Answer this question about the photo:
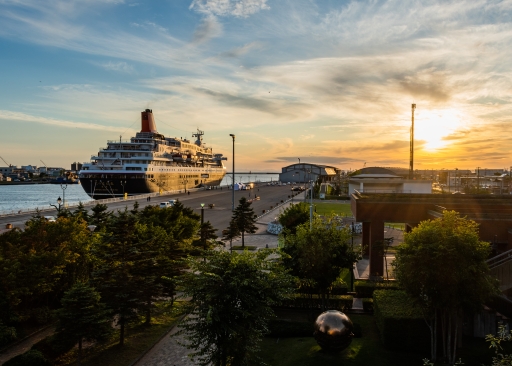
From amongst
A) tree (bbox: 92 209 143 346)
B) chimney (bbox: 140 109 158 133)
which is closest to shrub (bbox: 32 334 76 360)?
tree (bbox: 92 209 143 346)

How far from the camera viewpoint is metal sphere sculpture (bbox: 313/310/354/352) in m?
13.8

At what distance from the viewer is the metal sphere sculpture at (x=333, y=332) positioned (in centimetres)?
1380

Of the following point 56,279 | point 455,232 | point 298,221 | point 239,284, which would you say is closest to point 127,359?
point 56,279

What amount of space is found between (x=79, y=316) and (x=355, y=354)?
10.0 meters

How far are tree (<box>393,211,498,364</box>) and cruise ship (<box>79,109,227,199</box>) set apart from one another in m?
89.8

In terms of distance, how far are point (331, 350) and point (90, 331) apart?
8644 millimetres

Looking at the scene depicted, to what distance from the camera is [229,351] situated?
34.4 feet

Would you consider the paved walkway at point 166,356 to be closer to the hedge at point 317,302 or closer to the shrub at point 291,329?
the shrub at point 291,329

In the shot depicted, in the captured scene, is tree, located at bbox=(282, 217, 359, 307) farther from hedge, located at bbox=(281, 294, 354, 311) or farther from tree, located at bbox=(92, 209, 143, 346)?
tree, located at bbox=(92, 209, 143, 346)

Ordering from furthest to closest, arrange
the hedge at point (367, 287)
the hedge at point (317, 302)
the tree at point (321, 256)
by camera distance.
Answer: the hedge at point (367, 287) < the hedge at point (317, 302) < the tree at point (321, 256)

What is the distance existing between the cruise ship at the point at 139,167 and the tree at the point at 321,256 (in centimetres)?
8355

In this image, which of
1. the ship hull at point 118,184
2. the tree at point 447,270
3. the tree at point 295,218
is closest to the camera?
the tree at point 447,270

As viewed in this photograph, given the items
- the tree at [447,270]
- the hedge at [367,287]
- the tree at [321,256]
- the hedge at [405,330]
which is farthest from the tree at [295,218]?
the tree at [447,270]

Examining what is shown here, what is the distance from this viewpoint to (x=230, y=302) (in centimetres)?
1045
